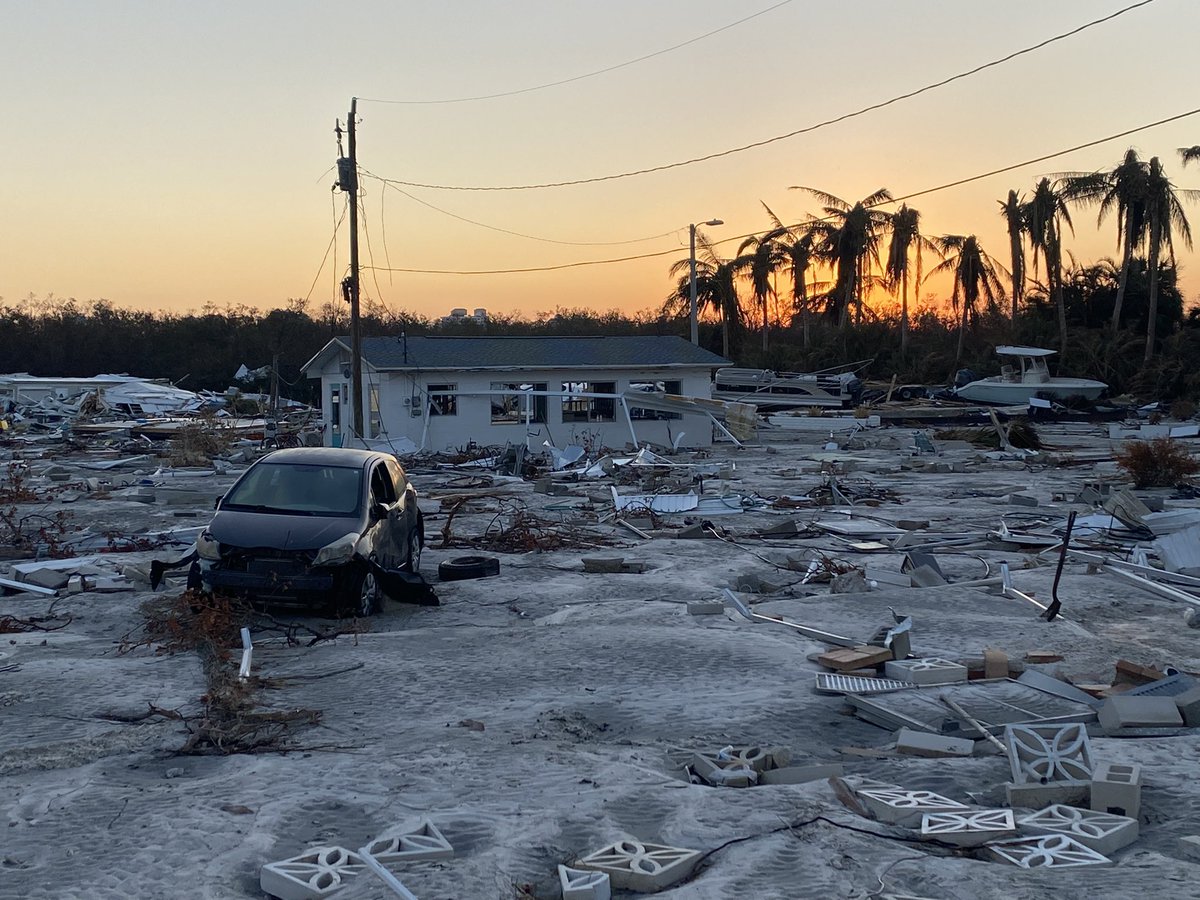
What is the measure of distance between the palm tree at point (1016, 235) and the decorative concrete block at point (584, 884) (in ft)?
179

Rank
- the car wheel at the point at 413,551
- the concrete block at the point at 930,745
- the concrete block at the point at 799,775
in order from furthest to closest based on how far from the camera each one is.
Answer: the car wheel at the point at 413,551 < the concrete block at the point at 930,745 < the concrete block at the point at 799,775

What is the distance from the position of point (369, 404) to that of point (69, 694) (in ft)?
85.7

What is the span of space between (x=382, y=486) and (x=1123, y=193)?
47244 mm

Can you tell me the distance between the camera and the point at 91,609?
10.5 metres

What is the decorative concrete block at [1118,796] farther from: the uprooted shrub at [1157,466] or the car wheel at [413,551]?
the uprooted shrub at [1157,466]

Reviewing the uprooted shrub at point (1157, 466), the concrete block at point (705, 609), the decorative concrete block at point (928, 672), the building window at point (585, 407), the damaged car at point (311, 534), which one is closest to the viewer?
the decorative concrete block at point (928, 672)

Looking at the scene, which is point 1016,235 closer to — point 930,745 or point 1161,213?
point 1161,213

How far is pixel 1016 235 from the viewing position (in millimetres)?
54500

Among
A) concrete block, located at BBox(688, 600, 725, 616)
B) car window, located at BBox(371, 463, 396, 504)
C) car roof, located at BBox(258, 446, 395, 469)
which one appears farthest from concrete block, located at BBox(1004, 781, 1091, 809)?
car roof, located at BBox(258, 446, 395, 469)

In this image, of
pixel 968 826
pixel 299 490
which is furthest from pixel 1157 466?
pixel 968 826

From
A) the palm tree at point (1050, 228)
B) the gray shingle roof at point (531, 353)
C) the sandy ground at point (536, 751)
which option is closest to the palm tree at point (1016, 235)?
the palm tree at point (1050, 228)

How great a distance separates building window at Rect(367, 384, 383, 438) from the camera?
3269 centimetres

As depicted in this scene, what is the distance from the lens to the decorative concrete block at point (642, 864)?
4.46 m

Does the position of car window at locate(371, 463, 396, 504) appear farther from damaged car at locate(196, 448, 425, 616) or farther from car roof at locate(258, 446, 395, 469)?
car roof at locate(258, 446, 395, 469)
